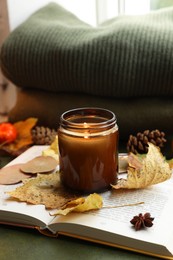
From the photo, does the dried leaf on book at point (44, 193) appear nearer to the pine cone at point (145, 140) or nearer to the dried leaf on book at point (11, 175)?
the dried leaf on book at point (11, 175)

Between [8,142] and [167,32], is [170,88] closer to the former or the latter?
[167,32]

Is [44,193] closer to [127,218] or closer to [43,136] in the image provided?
[127,218]

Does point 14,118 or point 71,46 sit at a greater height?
point 71,46

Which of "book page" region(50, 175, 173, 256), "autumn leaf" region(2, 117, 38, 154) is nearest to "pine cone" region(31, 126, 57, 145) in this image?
"autumn leaf" region(2, 117, 38, 154)

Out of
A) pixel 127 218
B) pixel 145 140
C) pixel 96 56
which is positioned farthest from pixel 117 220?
pixel 96 56

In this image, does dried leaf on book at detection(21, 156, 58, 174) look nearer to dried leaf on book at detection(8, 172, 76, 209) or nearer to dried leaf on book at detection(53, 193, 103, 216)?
dried leaf on book at detection(8, 172, 76, 209)

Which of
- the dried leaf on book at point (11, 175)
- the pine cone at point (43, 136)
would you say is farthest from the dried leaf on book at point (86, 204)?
the pine cone at point (43, 136)

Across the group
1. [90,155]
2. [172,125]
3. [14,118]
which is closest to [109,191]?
[90,155]
